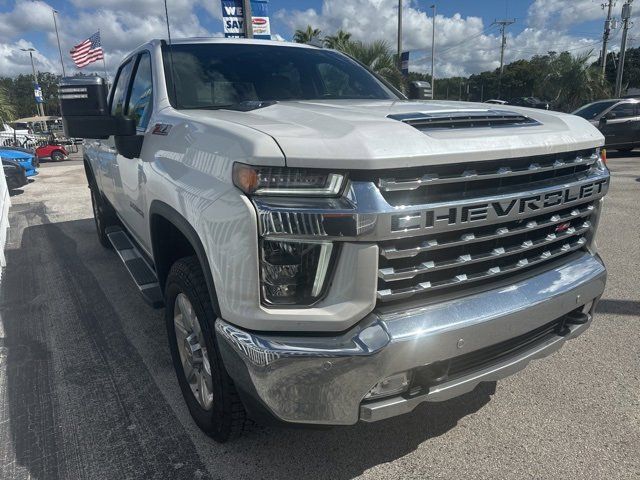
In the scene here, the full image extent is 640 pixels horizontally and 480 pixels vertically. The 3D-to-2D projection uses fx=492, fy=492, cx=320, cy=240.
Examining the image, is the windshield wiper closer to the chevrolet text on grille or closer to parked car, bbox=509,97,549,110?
the chevrolet text on grille

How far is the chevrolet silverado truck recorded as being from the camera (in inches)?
67.2

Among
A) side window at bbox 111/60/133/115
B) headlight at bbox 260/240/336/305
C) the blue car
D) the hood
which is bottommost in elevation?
the blue car

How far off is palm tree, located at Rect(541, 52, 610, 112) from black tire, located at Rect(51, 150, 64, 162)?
29.2 m

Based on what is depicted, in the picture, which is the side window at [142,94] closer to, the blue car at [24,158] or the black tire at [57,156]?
the blue car at [24,158]

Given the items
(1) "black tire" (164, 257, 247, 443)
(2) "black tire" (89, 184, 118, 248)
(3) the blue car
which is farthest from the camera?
(3) the blue car

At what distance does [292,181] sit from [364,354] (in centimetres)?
65

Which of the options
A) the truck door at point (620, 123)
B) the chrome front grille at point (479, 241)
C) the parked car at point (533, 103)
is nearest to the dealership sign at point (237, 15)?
the parked car at point (533, 103)

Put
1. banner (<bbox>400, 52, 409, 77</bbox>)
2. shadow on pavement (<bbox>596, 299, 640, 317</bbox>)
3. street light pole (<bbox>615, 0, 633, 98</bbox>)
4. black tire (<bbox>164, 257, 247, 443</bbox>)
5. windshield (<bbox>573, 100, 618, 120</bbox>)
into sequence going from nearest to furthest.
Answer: black tire (<bbox>164, 257, 247, 443</bbox>), shadow on pavement (<bbox>596, 299, 640, 317</bbox>), windshield (<bbox>573, 100, 618, 120</bbox>), banner (<bbox>400, 52, 409, 77</bbox>), street light pole (<bbox>615, 0, 633, 98</bbox>)

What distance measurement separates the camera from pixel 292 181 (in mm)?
1725

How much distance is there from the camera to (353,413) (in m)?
1.80

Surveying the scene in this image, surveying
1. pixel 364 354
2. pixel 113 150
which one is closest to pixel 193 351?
pixel 364 354

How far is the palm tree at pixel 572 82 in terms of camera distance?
3222 centimetres

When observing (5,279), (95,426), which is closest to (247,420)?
(95,426)

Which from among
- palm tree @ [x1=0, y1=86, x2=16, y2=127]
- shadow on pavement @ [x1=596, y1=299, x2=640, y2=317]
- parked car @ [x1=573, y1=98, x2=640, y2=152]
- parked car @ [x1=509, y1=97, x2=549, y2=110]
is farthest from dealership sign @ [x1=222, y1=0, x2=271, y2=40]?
palm tree @ [x1=0, y1=86, x2=16, y2=127]
